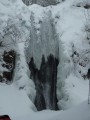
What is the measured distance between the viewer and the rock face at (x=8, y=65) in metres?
14.3

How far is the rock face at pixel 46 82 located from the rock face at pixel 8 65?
4.42ft

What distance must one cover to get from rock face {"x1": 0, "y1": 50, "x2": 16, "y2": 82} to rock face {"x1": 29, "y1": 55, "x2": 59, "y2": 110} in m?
1.35

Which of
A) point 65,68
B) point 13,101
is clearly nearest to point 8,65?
point 13,101

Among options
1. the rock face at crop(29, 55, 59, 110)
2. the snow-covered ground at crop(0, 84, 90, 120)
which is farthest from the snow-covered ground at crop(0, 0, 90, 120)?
the rock face at crop(29, 55, 59, 110)

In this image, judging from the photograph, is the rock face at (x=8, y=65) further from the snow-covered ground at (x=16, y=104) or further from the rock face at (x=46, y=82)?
the rock face at (x=46, y=82)

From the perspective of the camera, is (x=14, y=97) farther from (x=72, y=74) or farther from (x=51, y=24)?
(x=51, y=24)

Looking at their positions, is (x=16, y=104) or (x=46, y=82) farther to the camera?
(x=46, y=82)

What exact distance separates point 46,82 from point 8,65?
2484mm

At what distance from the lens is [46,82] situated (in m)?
16.2

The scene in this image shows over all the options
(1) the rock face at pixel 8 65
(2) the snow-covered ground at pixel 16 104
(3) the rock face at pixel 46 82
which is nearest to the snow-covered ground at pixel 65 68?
(2) the snow-covered ground at pixel 16 104

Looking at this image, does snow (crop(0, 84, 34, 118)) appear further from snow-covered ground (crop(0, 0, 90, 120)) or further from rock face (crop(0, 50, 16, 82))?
rock face (crop(0, 50, 16, 82))

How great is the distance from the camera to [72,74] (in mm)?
15406

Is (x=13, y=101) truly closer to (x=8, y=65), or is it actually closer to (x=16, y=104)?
(x=16, y=104)

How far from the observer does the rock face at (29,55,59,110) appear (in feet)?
51.4
